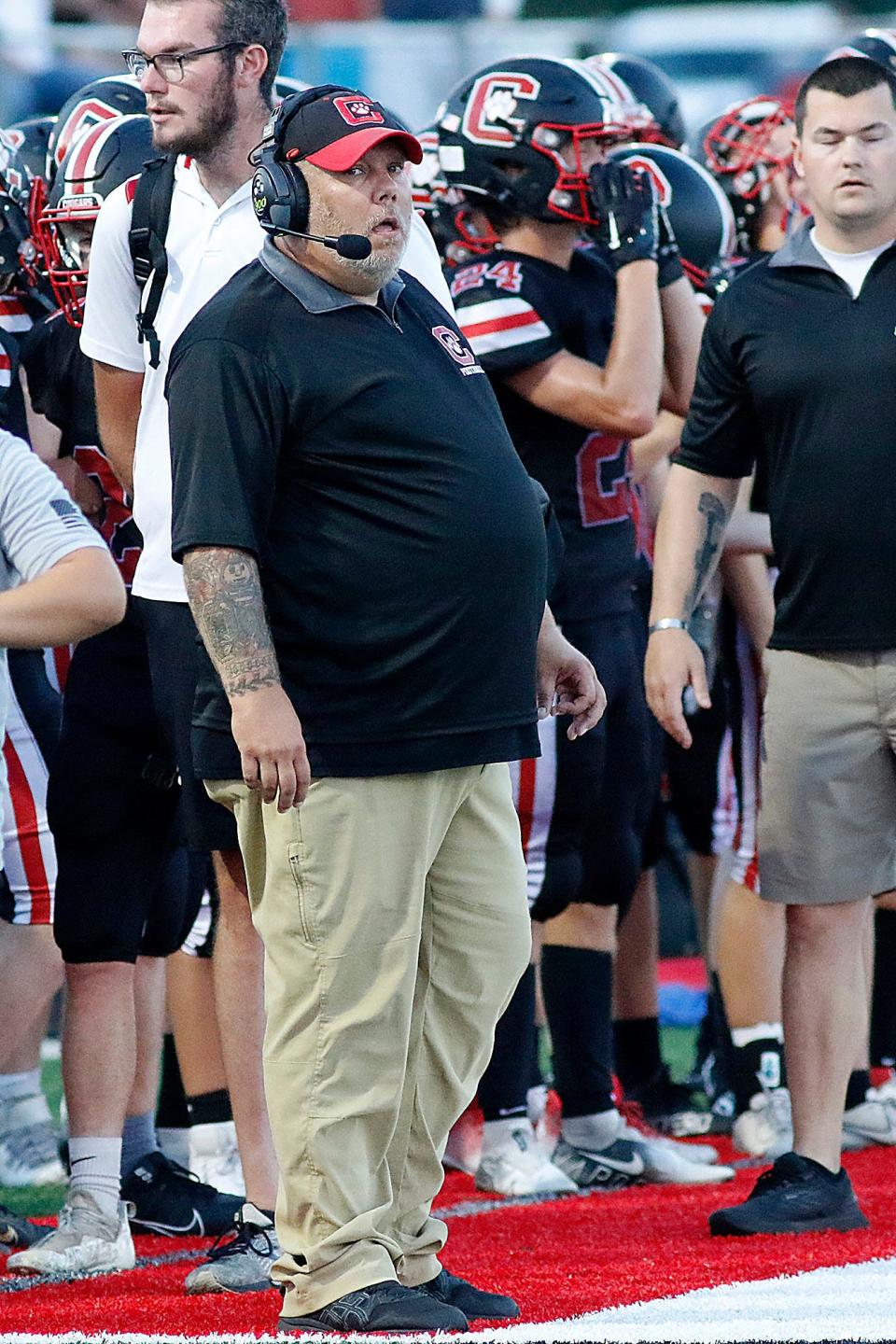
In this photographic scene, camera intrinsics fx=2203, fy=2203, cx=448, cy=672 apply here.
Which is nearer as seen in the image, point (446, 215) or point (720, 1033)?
point (446, 215)

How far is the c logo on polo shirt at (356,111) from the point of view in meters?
3.40

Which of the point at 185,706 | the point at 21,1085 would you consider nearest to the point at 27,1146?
the point at 21,1085

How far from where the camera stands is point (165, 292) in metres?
3.89

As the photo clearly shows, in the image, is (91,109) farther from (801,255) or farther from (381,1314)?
(381,1314)

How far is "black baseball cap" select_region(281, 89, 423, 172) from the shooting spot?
3.36 metres

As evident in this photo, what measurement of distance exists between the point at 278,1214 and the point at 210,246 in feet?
5.43

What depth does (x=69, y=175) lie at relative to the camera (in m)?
4.61

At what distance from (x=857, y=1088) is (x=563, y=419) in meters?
1.88

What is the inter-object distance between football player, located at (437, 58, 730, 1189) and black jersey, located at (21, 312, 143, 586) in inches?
35.2

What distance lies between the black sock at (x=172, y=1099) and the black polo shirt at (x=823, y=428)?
1.70m

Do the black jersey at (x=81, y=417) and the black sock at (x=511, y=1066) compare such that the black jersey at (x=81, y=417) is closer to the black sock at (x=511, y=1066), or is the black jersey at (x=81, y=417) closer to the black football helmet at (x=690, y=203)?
the black sock at (x=511, y=1066)

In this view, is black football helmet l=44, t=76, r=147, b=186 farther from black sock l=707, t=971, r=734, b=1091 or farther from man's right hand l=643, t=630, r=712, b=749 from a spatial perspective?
black sock l=707, t=971, r=734, b=1091

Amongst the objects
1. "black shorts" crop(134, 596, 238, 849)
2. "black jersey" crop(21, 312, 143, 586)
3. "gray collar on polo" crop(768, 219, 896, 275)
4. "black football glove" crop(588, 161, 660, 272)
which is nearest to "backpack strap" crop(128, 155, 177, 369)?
"black shorts" crop(134, 596, 238, 849)

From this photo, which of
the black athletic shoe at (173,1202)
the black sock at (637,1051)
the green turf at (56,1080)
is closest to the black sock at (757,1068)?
the black sock at (637,1051)
